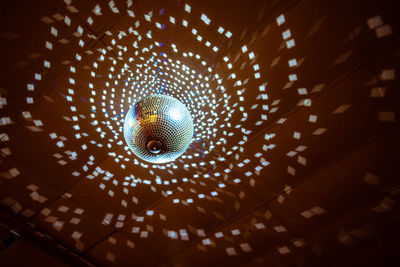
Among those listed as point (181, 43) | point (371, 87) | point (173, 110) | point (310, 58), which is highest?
point (181, 43)

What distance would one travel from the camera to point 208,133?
2.07 meters

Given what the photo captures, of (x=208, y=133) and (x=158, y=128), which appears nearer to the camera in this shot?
(x=158, y=128)

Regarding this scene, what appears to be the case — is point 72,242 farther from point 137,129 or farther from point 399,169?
point 399,169

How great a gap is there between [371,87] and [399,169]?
2.18ft

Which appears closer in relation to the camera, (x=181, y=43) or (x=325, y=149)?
(x=181, y=43)

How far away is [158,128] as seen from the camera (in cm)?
158

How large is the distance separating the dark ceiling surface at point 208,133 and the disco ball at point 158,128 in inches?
13.1

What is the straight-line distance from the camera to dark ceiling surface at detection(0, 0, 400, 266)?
1687 mm

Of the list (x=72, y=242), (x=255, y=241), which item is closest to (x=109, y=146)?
(x=72, y=242)

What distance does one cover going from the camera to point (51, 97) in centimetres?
A: 196

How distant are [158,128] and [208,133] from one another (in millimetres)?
580

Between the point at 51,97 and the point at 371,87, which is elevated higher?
the point at 51,97

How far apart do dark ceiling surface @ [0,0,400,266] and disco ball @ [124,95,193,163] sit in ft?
1.09

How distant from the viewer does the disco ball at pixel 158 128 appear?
159cm
